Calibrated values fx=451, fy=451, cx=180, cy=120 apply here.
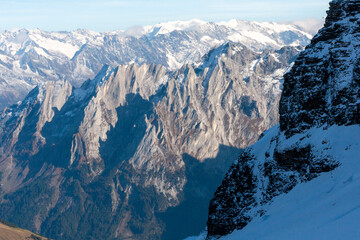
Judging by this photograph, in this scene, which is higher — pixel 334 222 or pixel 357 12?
pixel 357 12

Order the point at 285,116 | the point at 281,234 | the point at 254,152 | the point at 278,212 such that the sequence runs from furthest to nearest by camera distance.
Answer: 1. the point at 254,152
2. the point at 285,116
3. the point at 278,212
4. the point at 281,234

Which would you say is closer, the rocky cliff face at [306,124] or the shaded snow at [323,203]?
the shaded snow at [323,203]

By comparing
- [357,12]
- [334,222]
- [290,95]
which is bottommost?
[334,222]

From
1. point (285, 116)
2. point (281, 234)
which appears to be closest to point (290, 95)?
point (285, 116)

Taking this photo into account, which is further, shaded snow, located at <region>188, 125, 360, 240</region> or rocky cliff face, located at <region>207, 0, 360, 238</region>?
rocky cliff face, located at <region>207, 0, 360, 238</region>

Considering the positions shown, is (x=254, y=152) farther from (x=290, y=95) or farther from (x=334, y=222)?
(x=334, y=222)

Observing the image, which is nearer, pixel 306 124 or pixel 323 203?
pixel 323 203

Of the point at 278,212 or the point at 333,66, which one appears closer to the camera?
the point at 278,212

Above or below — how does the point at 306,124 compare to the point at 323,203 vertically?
above
